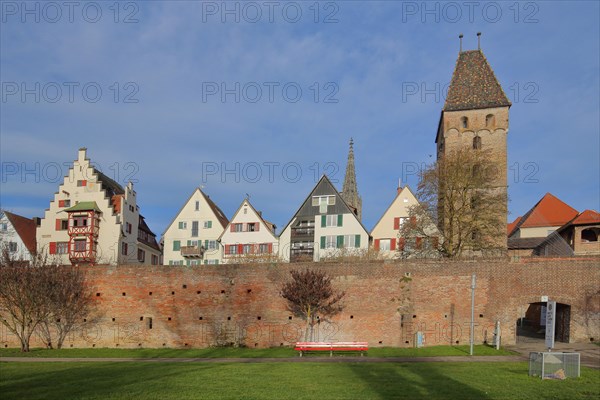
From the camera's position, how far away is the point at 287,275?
91.0ft

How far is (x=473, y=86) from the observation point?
48.5 m

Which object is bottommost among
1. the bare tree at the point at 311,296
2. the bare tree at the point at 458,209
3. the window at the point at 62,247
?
the bare tree at the point at 311,296

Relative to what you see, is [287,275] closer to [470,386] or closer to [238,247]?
[470,386]

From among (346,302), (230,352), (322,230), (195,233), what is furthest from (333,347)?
(195,233)

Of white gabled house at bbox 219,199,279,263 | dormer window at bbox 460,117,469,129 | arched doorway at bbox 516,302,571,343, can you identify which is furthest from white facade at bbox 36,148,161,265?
arched doorway at bbox 516,302,571,343

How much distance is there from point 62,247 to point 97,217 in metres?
4.25

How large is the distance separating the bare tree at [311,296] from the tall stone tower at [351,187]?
52.6m

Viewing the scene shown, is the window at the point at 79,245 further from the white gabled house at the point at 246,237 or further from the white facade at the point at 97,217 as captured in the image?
the white gabled house at the point at 246,237

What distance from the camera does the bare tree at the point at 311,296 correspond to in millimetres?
25625

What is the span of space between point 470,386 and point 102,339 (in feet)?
75.7

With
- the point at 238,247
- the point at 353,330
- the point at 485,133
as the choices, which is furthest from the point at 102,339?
the point at 485,133

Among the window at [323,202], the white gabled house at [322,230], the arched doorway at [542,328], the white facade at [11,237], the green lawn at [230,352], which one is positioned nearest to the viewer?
the green lawn at [230,352]

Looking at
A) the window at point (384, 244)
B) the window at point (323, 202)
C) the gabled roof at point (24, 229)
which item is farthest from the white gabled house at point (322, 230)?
the gabled roof at point (24, 229)

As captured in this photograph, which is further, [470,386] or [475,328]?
[475,328]
